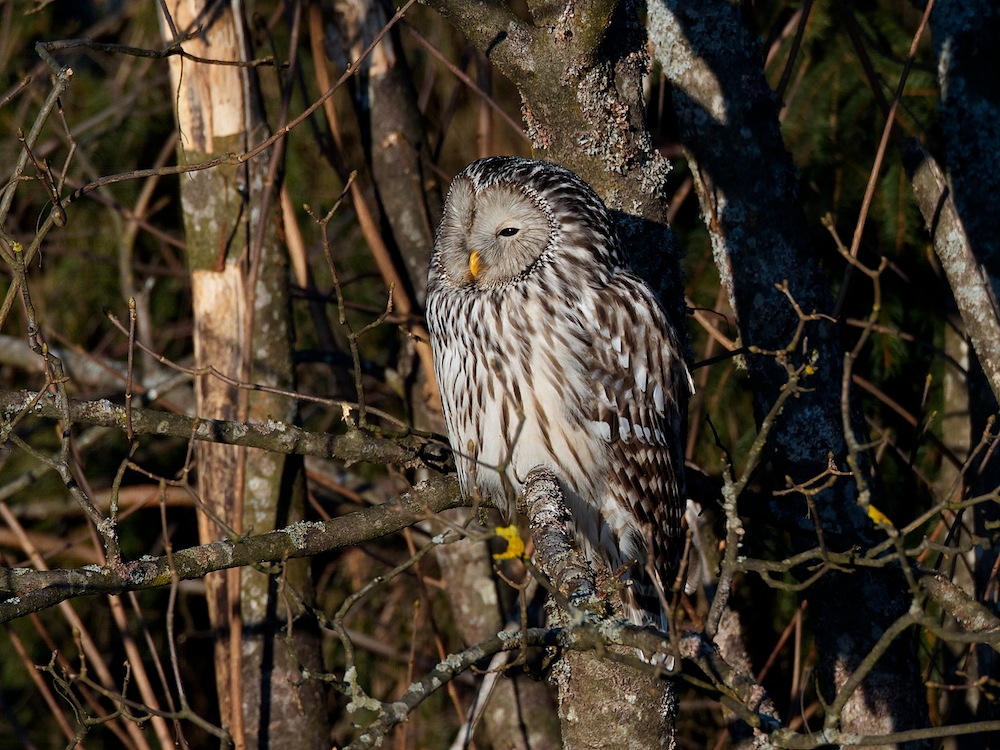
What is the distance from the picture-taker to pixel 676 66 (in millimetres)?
3234

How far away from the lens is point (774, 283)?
303 cm

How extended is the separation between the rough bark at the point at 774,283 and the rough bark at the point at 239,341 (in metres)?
1.44

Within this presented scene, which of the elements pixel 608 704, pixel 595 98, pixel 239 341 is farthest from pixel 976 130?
pixel 239 341

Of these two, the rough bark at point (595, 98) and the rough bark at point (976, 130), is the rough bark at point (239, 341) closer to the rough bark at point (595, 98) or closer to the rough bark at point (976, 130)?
the rough bark at point (595, 98)

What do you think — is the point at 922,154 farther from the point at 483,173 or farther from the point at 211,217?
the point at 211,217

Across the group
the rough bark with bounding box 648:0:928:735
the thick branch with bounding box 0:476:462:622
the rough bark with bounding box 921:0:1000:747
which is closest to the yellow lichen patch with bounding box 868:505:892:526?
the thick branch with bounding box 0:476:462:622

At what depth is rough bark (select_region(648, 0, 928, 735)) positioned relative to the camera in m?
3.08

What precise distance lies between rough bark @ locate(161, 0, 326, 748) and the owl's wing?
1182 mm

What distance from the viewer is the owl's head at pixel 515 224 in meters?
2.93

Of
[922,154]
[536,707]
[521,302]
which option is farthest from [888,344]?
[536,707]

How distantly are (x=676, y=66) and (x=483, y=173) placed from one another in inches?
27.3

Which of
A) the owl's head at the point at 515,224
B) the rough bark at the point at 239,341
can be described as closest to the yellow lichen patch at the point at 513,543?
the owl's head at the point at 515,224

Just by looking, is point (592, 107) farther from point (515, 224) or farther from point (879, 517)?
point (879, 517)

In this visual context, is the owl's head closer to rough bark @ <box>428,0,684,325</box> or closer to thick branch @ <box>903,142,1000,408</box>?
rough bark @ <box>428,0,684,325</box>
